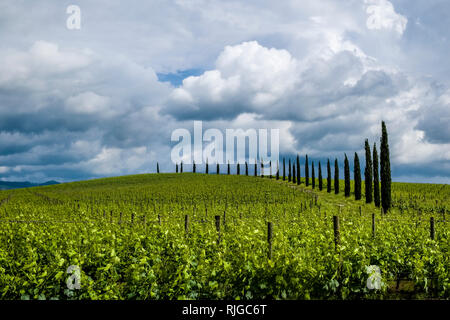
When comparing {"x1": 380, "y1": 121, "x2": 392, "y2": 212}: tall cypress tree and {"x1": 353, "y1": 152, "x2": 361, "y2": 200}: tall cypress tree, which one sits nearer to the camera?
{"x1": 380, "y1": 121, "x2": 392, "y2": 212}: tall cypress tree

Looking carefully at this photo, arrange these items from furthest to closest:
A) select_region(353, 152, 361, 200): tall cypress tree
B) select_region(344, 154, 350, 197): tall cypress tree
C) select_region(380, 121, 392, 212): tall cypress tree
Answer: select_region(344, 154, 350, 197): tall cypress tree
select_region(353, 152, 361, 200): tall cypress tree
select_region(380, 121, 392, 212): tall cypress tree

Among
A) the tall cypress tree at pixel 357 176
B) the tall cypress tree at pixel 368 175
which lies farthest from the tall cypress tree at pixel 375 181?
the tall cypress tree at pixel 357 176

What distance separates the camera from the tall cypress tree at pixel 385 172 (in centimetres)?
4147

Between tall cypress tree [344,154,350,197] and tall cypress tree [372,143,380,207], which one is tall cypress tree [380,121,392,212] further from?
tall cypress tree [344,154,350,197]

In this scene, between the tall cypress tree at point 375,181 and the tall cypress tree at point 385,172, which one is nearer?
the tall cypress tree at point 385,172

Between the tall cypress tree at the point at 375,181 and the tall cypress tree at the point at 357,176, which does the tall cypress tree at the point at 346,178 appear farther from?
the tall cypress tree at the point at 375,181

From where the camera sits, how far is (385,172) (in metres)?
42.3

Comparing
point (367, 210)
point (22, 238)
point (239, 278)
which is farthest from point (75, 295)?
point (367, 210)

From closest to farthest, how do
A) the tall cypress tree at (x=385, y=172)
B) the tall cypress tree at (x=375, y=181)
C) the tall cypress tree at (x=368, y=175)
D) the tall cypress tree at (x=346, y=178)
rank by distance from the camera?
the tall cypress tree at (x=385, y=172) → the tall cypress tree at (x=375, y=181) → the tall cypress tree at (x=368, y=175) → the tall cypress tree at (x=346, y=178)

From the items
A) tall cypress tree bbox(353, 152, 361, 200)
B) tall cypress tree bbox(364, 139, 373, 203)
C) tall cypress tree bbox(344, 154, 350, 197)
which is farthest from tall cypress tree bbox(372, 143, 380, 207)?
tall cypress tree bbox(344, 154, 350, 197)

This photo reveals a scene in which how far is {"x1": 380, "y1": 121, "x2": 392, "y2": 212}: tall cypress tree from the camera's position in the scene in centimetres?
4147

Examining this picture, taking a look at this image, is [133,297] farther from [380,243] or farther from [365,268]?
[380,243]

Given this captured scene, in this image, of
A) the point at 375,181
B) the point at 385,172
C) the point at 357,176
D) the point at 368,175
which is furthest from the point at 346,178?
the point at 385,172

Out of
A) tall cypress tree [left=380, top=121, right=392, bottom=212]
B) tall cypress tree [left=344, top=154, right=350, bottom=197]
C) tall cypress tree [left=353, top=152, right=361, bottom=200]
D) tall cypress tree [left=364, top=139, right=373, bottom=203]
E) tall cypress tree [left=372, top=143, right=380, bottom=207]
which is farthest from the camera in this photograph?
tall cypress tree [left=344, top=154, right=350, bottom=197]
